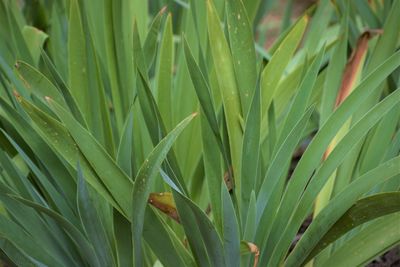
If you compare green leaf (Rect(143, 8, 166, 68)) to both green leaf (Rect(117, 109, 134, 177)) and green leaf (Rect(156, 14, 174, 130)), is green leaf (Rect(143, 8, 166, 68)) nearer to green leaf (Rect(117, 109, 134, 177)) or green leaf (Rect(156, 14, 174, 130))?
green leaf (Rect(156, 14, 174, 130))

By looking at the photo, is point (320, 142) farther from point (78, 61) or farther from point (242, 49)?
point (78, 61)

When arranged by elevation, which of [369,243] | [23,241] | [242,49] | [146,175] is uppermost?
[242,49]

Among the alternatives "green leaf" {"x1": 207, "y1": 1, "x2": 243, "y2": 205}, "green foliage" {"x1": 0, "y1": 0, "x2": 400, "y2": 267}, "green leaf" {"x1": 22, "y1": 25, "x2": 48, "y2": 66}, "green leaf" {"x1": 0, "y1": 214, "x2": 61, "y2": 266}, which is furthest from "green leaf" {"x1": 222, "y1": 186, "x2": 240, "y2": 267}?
"green leaf" {"x1": 22, "y1": 25, "x2": 48, "y2": 66}

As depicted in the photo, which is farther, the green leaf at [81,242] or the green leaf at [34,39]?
the green leaf at [34,39]

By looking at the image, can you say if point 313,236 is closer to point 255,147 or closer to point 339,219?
point 339,219

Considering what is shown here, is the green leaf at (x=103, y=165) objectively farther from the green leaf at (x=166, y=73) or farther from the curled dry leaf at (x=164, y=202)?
the green leaf at (x=166, y=73)

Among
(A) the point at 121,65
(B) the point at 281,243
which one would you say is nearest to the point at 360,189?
(B) the point at 281,243

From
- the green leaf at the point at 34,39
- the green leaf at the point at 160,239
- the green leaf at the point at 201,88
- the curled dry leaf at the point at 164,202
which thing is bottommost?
the green leaf at the point at 160,239

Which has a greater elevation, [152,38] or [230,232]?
[152,38]

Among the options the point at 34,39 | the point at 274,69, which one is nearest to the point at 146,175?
the point at 274,69

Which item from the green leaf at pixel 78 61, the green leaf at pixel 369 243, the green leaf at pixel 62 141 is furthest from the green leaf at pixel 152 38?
the green leaf at pixel 369 243
